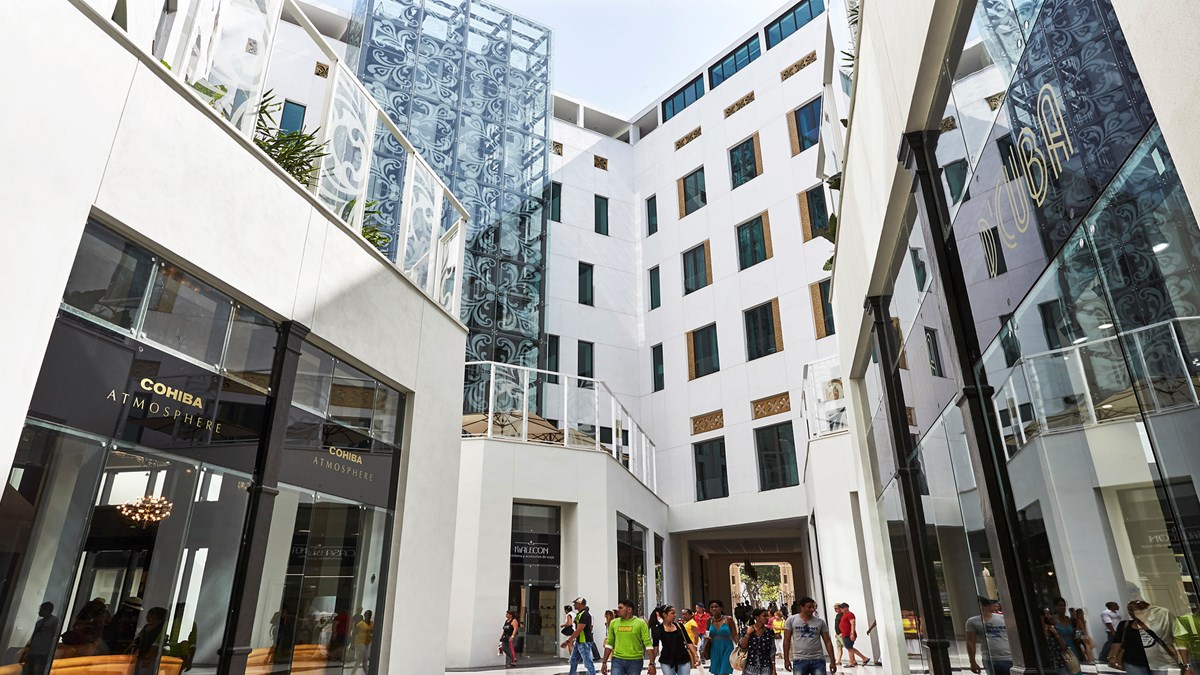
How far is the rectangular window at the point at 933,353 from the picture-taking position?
537cm

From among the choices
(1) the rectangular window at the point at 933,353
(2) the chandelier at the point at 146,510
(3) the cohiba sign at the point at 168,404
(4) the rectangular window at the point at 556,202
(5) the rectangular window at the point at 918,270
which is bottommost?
(2) the chandelier at the point at 146,510

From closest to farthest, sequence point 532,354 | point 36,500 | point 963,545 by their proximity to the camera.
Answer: point 36,500, point 963,545, point 532,354

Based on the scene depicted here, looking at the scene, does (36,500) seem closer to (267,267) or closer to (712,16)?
(267,267)

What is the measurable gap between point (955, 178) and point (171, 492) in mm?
6044

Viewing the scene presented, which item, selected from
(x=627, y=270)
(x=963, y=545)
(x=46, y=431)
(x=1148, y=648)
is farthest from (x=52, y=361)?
(x=627, y=270)

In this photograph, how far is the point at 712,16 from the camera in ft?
96.2

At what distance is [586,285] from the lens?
2883 cm

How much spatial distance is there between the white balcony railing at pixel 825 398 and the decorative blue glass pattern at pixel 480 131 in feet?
30.7

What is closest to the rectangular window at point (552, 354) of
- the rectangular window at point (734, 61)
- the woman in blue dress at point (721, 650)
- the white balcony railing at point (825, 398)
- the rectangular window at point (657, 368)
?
the rectangular window at point (657, 368)

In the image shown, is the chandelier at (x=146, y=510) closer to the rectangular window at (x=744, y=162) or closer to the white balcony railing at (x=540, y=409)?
the white balcony railing at (x=540, y=409)

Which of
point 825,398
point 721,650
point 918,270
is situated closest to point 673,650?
point 721,650

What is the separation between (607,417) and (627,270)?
12280mm

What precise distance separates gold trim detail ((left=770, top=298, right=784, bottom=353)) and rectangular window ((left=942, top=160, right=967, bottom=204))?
19.6 meters

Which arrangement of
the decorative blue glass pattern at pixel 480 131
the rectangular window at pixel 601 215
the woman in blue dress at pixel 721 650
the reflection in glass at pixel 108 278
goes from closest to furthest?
1. the reflection in glass at pixel 108 278
2. the woman in blue dress at pixel 721 650
3. the decorative blue glass pattern at pixel 480 131
4. the rectangular window at pixel 601 215
